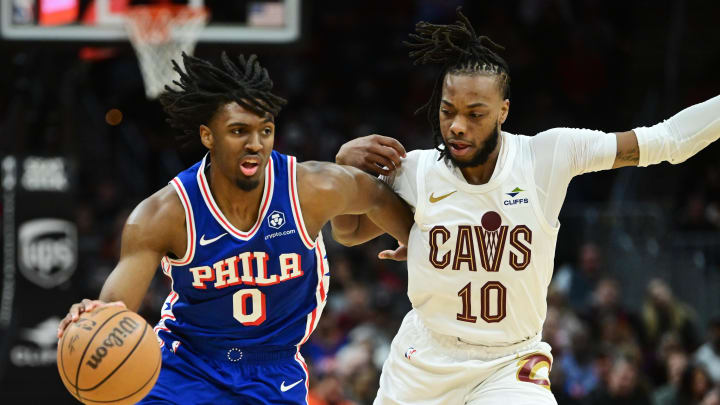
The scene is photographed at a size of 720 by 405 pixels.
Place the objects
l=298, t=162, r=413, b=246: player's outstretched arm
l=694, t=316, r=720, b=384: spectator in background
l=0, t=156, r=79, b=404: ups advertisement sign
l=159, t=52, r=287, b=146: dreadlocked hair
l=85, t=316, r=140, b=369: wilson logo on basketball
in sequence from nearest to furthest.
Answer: l=85, t=316, r=140, b=369: wilson logo on basketball, l=159, t=52, r=287, b=146: dreadlocked hair, l=298, t=162, r=413, b=246: player's outstretched arm, l=0, t=156, r=79, b=404: ups advertisement sign, l=694, t=316, r=720, b=384: spectator in background

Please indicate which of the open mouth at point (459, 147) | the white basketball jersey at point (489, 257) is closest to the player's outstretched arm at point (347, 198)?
the white basketball jersey at point (489, 257)

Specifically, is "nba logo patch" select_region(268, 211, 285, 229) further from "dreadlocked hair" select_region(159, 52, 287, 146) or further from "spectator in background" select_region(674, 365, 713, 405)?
"spectator in background" select_region(674, 365, 713, 405)

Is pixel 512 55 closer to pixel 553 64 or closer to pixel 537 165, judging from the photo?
pixel 553 64

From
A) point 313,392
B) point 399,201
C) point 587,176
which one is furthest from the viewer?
point 587,176

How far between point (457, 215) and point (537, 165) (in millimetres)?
406

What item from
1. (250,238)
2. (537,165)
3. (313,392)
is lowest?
(313,392)

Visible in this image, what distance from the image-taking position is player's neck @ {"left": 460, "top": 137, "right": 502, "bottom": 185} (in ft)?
15.2

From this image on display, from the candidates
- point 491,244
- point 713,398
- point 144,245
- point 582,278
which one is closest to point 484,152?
point 491,244

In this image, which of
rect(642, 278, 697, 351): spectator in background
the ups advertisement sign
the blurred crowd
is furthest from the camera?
rect(642, 278, 697, 351): spectator in background

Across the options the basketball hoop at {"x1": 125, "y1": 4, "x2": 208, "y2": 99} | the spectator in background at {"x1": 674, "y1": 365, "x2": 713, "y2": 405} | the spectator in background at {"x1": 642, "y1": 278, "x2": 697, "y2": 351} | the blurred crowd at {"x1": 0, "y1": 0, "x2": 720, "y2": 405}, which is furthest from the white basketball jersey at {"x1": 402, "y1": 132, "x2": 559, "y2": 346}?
the spectator in background at {"x1": 642, "y1": 278, "x2": 697, "y2": 351}

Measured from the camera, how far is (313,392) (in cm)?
827

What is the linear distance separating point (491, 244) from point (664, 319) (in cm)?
620

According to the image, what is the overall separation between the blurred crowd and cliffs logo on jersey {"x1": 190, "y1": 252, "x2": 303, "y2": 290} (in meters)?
3.74

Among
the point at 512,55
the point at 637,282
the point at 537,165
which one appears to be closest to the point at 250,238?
the point at 537,165
